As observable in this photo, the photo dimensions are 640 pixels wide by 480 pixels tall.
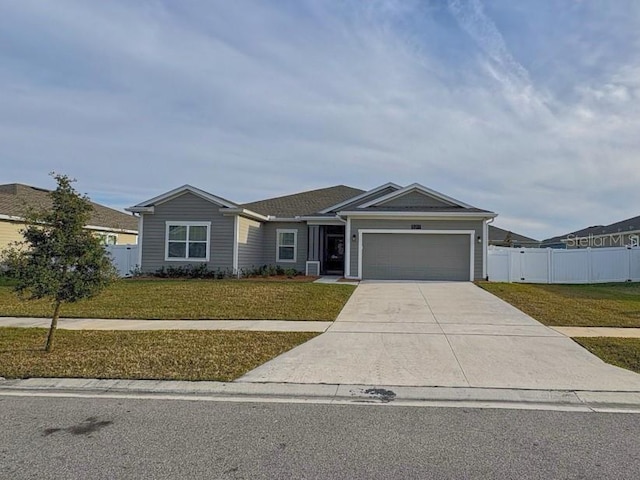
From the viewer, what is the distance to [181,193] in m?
19.6

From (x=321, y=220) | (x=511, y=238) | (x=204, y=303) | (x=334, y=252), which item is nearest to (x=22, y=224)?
(x=204, y=303)

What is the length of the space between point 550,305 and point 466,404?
28.4 ft

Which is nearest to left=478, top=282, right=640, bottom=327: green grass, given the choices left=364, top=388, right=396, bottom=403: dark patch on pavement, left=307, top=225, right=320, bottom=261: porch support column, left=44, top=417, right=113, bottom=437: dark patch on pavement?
left=364, top=388, right=396, bottom=403: dark patch on pavement

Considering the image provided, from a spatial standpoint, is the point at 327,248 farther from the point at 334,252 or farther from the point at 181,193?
the point at 181,193

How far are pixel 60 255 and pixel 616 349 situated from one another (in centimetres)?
945

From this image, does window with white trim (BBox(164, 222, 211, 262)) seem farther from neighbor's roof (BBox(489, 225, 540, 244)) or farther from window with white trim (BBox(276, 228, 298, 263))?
neighbor's roof (BBox(489, 225, 540, 244))

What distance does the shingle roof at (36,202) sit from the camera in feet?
71.5

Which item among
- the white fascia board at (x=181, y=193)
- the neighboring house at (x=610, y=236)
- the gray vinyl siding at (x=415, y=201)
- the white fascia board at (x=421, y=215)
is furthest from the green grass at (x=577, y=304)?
the neighboring house at (x=610, y=236)

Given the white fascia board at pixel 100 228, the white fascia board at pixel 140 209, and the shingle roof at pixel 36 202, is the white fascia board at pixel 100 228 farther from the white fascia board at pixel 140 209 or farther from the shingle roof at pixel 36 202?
the white fascia board at pixel 140 209

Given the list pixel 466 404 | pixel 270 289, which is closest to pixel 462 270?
pixel 270 289

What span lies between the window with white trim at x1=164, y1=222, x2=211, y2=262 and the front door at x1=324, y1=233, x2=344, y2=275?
240 inches

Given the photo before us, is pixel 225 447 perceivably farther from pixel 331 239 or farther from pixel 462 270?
pixel 331 239

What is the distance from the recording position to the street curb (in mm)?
5336

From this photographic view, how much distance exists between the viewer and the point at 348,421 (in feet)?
15.4
